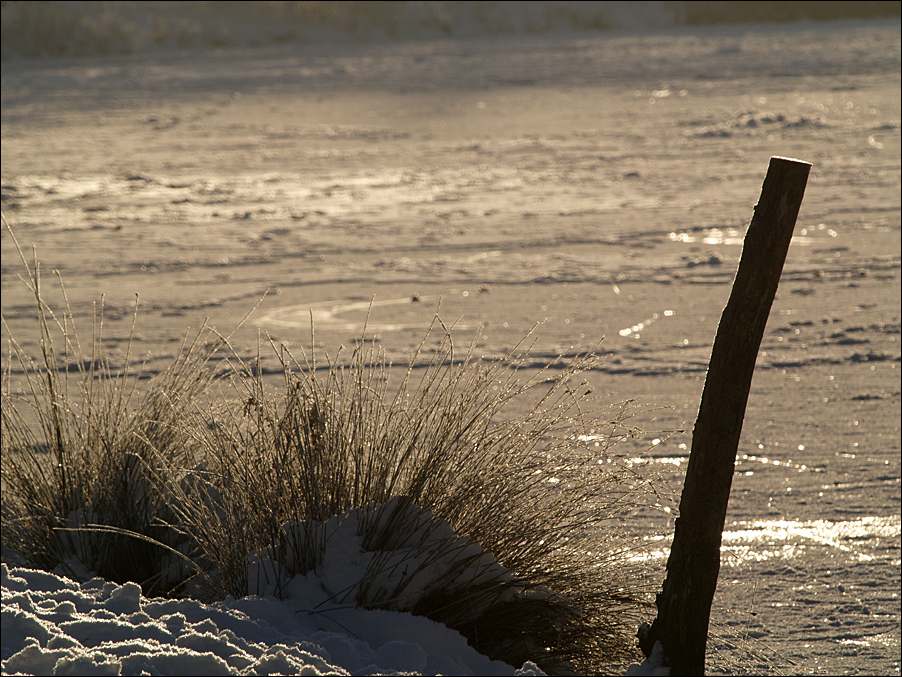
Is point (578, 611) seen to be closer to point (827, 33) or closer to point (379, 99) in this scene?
point (379, 99)

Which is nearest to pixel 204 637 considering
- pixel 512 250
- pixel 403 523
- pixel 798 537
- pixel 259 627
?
pixel 259 627

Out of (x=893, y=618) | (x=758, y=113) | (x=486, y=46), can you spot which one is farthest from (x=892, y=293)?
(x=486, y=46)

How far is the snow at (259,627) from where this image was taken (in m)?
1.73

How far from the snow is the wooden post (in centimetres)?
38

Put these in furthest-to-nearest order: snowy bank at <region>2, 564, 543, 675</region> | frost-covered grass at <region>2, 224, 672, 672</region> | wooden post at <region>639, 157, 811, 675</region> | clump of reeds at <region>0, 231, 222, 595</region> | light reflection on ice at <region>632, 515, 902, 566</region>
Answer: light reflection on ice at <region>632, 515, 902, 566</region>
clump of reeds at <region>0, 231, 222, 595</region>
frost-covered grass at <region>2, 224, 672, 672</region>
wooden post at <region>639, 157, 811, 675</region>
snowy bank at <region>2, 564, 543, 675</region>

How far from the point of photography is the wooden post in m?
2.11

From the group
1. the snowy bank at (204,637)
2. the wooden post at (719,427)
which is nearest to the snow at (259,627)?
the snowy bank at (204,637)

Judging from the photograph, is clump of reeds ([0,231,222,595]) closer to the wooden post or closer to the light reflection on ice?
the wooden post

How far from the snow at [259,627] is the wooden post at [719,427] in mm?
380

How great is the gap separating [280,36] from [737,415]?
30501mm

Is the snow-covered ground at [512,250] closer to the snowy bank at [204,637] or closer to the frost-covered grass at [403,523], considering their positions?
the snowy bank at [204,637]

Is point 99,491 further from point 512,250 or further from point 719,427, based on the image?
point 512,250

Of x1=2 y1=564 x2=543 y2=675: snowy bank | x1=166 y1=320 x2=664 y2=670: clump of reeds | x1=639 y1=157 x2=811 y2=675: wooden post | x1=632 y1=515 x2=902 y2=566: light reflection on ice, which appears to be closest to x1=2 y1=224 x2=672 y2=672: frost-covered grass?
x1=166 y1=320 x2=664 y2=670: clump of reeds

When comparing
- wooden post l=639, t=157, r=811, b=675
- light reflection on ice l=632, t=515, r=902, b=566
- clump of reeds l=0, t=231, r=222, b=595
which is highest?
wooden post l=639, t=157, r=811, b=675
